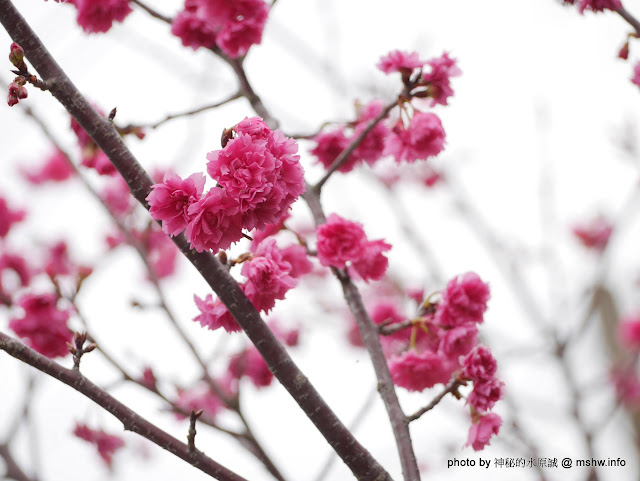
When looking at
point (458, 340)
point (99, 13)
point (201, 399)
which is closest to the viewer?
point (458, 340)

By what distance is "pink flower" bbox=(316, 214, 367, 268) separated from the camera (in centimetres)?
163

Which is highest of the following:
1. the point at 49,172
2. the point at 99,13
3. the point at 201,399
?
the point at 49,172

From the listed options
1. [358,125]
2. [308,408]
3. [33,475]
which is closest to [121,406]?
[308,408]

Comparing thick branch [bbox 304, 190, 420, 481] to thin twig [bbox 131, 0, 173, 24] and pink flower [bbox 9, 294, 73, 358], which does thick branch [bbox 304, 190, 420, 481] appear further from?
pink flower [bbox 9, 294, 73, 358]

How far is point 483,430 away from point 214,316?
81 centimetres

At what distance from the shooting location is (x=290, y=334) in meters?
3.39

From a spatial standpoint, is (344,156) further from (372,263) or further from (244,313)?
(244,313)

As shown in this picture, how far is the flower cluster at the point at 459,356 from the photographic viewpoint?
58.8 inches

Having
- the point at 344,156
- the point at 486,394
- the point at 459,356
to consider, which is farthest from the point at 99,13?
the point at 486,394

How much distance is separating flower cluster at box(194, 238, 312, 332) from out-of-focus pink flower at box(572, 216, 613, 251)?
4775 mm

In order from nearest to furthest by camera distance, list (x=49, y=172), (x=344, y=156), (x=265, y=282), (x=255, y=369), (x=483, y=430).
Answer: (x=265, y=282)
(x=483, y=430)
(x=344, y=156)
(x=255, y=369)
(x=49, y=172)

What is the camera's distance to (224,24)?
1725mm

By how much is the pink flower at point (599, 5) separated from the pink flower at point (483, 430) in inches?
49.6

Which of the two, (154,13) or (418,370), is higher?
(154,13)
